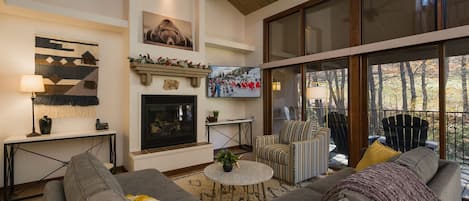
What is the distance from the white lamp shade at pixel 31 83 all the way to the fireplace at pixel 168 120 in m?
1.33

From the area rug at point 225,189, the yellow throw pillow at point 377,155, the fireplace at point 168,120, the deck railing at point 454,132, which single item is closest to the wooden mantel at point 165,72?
the fireplace at point 168,120

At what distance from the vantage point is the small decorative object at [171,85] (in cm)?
398

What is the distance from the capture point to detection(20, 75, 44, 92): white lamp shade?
287 cm

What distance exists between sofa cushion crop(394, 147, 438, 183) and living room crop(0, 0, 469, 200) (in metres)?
0.76

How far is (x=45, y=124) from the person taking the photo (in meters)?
3.15

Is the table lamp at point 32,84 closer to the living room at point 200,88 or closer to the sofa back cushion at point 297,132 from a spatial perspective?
the living room at point 200,88

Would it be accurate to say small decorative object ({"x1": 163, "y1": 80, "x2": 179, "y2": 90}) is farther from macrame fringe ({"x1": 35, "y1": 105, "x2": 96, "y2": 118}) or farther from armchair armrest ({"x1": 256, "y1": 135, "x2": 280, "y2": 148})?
armchair armrest ({"x1": 256, "y1": 135, "x2": 280, "y2": 148})

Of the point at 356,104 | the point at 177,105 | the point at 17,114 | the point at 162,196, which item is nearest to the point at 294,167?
the point at 356,104

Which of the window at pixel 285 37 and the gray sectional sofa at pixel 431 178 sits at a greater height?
the window at pixel 285 37

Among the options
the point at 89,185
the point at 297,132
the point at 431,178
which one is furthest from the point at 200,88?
the point at 431,178

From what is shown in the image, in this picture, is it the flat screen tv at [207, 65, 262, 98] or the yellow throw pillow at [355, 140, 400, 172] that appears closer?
the yellow throw pillow at [355, 140, 400, 172]

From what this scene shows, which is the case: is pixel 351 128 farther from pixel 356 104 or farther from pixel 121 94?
pixel 121 94

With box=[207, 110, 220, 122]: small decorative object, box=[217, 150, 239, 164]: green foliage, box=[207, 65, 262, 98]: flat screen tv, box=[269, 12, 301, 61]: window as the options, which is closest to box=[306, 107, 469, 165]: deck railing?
box=[269, 12, 301, 61]: window

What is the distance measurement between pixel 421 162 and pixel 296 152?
157cm
